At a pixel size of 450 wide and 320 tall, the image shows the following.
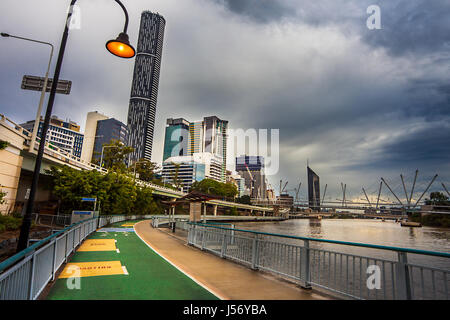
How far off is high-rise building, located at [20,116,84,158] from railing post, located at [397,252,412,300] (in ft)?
620

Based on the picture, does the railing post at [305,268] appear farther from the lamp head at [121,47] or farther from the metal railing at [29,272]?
the lamp head at [121,47]

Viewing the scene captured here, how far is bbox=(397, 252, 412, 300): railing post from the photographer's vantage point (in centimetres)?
446

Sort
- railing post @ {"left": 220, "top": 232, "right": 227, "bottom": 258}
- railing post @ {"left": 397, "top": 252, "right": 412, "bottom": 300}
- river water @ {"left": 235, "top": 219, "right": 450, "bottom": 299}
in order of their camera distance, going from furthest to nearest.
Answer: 1. railing post @ {"left": 220, "top": 232, "right": 227, "bottom": 258}
2. river water @ {"left": 235, "top": 219, "right": 450, "bottom": 299}
3. railing post @ {"left": 397, "top": 252, "right": 412, "bottom": 300}

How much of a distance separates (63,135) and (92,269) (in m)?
200

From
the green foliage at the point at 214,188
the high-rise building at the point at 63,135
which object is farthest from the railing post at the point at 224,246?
the high-rise building at the point at 63,135

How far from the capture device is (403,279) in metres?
4.53

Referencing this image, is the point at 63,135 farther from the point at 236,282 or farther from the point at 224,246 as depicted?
the point at 236,282

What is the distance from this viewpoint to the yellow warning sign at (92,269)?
7.48m

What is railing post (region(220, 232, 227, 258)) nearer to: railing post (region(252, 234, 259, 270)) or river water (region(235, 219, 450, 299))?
river water (region(235, 219, 450, 299))

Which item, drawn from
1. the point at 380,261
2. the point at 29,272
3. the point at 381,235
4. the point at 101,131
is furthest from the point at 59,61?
the point at 101,131

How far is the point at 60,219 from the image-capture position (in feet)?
81.0

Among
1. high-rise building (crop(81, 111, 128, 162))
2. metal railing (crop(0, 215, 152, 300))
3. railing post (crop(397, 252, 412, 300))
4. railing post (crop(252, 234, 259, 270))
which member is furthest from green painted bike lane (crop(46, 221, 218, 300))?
high-rise building (crop(81, 111, 128, 162))

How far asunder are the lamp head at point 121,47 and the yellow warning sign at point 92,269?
6531 mm
